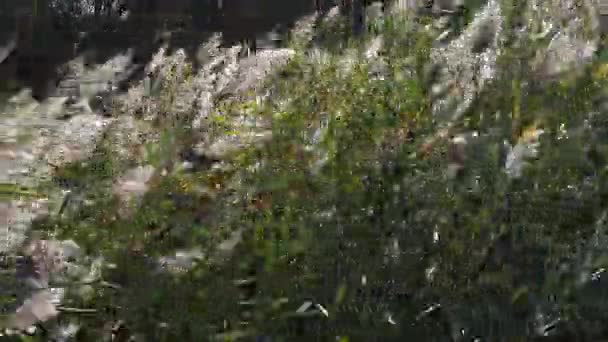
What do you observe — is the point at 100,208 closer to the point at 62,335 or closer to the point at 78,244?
the point at 78,244

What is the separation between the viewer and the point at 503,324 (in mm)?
2025

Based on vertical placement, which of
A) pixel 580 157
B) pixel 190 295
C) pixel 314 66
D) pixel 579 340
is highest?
pixel 314 66

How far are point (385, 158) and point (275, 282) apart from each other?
0.37 meters

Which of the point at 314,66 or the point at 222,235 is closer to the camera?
the point at 222,235

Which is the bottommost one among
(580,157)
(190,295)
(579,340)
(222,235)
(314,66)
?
(579,340)

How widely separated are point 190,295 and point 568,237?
0.84 m

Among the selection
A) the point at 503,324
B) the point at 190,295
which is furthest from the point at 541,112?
the point at 190,295

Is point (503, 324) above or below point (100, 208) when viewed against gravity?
below

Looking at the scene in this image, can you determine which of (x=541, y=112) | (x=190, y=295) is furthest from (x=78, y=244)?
(x=541, y=112)

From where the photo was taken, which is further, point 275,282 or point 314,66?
point 314,66

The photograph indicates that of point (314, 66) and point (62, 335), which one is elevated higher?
point (314, 66)

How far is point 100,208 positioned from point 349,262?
0.57m

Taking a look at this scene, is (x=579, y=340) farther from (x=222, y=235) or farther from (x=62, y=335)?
(x=62, y=335)

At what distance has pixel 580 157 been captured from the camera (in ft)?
6.72
